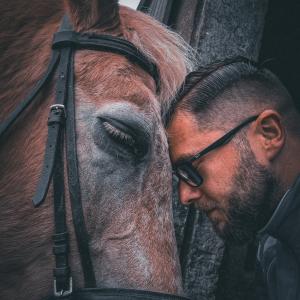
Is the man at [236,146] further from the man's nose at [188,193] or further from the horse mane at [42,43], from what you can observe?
the horse mane at [42,43]

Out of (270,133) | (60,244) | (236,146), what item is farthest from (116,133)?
(270,133)

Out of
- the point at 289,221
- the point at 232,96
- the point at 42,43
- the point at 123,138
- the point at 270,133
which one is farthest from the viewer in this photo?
the point at 232,96

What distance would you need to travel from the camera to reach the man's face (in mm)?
1926

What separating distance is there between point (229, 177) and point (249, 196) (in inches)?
6.5

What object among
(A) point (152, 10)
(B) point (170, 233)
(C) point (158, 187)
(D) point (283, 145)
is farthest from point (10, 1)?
(A) point (152, 10)

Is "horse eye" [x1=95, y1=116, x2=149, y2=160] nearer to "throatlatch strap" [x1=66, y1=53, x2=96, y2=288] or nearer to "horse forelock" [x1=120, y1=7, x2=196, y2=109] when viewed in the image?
"throatlatch strap" [x1=66, y1=53, x2=96, y2=288]

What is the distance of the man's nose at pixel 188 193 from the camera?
207cm

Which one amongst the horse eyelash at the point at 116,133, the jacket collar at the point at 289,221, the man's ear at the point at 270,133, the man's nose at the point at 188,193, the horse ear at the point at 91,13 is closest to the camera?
the horse eyelash at the point at 116,133

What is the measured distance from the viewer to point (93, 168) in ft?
4.15

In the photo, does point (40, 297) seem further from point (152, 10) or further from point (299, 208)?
point (152, 10)

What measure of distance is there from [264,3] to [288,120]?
139 centimetres

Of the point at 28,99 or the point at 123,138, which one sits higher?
the point at 28,99

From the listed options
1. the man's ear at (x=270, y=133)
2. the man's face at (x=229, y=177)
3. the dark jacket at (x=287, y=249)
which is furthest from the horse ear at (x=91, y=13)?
the dark jacket at (x=287, y=249)

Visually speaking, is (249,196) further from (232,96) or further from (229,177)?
(232,96)
